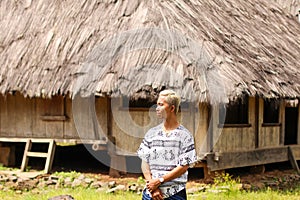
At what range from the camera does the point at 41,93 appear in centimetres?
1133

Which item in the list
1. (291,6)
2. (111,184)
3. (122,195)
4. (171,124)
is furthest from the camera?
(291,6)

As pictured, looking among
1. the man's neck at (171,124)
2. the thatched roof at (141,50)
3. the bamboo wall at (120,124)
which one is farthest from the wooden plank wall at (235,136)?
the man's neck at (171,124)

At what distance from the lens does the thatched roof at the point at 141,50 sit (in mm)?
10336

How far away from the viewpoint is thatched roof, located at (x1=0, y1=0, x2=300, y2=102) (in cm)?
1034

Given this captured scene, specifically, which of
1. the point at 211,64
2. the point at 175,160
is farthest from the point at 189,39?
the point at 175,160

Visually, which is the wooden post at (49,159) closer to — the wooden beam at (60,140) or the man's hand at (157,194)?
the wooden beam at (60,140)

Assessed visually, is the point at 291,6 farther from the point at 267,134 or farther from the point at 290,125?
the point at 267,134

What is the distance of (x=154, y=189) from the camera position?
5.33 meters

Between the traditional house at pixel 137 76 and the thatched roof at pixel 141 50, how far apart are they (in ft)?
0.08

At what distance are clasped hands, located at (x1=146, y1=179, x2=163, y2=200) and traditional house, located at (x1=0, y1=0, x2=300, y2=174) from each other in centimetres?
477

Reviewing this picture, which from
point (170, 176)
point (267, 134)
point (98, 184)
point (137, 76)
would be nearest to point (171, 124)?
point (170, 176)

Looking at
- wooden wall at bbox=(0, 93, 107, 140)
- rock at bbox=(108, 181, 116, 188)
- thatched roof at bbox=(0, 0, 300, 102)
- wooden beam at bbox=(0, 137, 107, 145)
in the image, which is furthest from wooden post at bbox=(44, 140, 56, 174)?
rock at bbox=(108, 181, 116, 188)

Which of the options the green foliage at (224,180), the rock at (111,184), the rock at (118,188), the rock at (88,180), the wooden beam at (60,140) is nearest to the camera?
the rock at (118,188)

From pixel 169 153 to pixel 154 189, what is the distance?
1.21 ft
